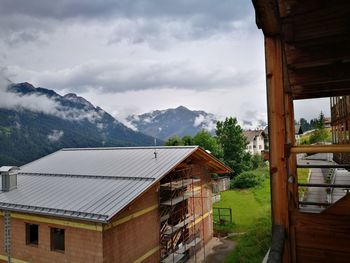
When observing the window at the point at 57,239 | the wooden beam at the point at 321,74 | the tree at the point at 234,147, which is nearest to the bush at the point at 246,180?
the tree at the point at 234,147

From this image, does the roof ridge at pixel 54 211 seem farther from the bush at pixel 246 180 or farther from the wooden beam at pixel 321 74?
the bush at pixel 246 180

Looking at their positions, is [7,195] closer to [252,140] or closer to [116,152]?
[116,152]

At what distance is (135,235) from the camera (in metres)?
12.5

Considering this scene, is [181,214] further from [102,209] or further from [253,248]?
[102,209]

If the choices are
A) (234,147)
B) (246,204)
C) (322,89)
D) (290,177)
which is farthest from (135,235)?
(234,147)

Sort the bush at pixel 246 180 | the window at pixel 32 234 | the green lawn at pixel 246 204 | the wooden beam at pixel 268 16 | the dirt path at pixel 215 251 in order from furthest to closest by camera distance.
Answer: the bush at pixel 246 180
the green lawn at pixel 246 204
the dirt path at pixel 215 251
the window at pixel 32 234
the wooden beam at pixel 268 16

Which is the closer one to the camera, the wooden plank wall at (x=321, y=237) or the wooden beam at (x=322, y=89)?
the wooden plank wall at (x=321, y=237)

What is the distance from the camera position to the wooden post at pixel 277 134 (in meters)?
3.42

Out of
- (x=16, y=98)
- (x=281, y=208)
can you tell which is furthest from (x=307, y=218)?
(x=16, y=98)

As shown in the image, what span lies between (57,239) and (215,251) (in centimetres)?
979

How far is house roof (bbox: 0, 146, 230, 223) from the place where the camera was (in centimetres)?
1116

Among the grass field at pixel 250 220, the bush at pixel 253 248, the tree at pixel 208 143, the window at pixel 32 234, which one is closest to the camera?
the window at pixel 32 234

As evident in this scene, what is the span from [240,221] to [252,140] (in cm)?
4290

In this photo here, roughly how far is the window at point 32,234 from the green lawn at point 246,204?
44.6 ft
